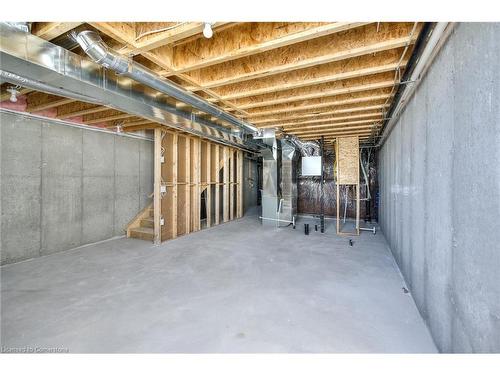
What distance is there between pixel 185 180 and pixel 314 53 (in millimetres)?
3667

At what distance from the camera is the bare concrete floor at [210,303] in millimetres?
1565

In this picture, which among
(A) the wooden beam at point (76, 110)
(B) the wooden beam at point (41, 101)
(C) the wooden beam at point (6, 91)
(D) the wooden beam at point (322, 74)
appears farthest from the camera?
(A) the wooden beam at point (76, 110)

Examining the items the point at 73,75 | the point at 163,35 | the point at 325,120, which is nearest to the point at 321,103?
the point at 325,120

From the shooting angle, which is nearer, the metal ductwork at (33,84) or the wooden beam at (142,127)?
the metal ductwork at (33,84)

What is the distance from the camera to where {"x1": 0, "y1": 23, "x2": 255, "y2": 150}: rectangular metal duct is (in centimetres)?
159

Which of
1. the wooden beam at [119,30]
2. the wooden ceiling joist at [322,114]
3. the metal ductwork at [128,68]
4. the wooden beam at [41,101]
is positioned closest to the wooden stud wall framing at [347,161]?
the wooden ceiling joist at [322,114]

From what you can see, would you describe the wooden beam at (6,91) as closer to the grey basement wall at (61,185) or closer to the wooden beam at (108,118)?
the grey basement wall at (61,185)

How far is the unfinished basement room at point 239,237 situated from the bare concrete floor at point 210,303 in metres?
0.02

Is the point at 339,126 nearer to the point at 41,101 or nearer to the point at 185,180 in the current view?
the point at 185,180

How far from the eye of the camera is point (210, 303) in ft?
6.78

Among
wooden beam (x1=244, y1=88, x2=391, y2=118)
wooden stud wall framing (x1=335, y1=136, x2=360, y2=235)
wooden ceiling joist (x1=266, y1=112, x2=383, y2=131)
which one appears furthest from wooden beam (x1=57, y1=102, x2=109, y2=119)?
wooden stud wall framing (x1=335, y1=136, x2=360, y2=235)

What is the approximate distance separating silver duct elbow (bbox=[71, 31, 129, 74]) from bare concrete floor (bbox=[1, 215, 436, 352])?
2116 millimetres
